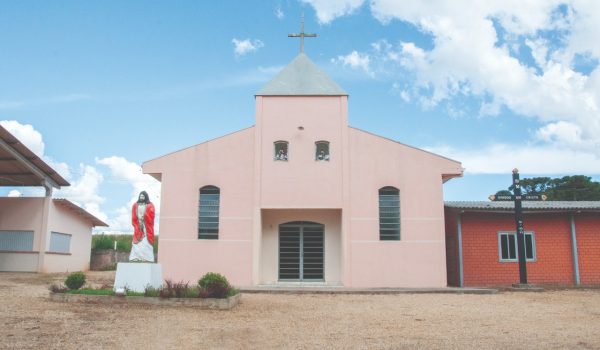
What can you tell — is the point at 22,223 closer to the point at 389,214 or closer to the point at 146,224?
the point at 146,224

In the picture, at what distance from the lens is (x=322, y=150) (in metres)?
18.0

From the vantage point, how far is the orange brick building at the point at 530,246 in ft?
60.2

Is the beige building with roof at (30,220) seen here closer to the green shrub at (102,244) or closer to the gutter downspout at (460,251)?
the green shrub at (102,244)

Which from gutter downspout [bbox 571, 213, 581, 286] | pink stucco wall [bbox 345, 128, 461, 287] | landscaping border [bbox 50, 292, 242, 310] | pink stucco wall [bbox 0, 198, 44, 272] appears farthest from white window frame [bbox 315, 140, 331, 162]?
pink stucco wall [bbox 0, 198, 44, 272]

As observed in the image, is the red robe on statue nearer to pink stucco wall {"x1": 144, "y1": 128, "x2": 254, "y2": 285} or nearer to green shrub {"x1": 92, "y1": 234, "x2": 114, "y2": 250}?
pink stucco wall {"x1": 144, "y1": 128, "x2": 254, "y2": 285}

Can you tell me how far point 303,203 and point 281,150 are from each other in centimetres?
201

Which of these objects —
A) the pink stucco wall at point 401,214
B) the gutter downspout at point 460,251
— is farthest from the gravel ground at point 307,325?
the gutter downspout at point 460,251

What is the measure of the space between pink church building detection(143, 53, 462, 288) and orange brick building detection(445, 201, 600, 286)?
64.1 inches

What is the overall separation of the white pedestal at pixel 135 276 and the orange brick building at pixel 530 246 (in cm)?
1044

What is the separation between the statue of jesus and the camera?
12852mm

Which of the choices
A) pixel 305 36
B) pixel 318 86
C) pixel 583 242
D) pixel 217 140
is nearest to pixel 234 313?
pixel 217 140

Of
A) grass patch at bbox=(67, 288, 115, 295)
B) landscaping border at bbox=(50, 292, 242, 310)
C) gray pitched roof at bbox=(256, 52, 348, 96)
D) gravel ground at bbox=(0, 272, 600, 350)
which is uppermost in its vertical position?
gray pitched roof at bbox=(256, 52, 348, 96)

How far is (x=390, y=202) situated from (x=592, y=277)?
7.68 meters

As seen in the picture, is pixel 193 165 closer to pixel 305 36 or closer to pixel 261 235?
pixel 261 235
